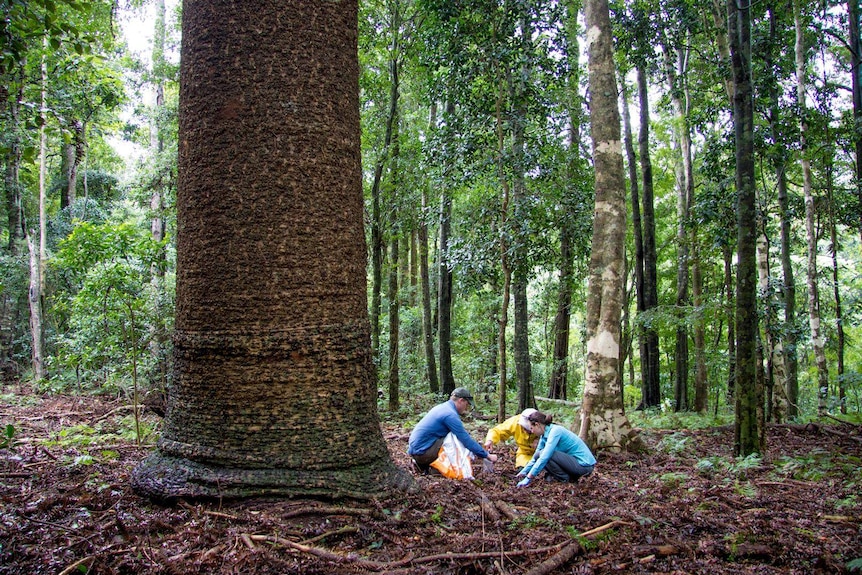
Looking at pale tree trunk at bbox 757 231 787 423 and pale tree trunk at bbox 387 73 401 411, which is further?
pale tree trunk at bbox 387 73 401 411

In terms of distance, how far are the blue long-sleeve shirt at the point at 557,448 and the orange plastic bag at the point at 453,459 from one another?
2.07 feet

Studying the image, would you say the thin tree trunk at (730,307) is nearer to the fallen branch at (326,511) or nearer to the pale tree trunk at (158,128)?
the fallen branch at (326,511)

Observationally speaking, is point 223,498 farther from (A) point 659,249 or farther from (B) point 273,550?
(A) point 659,249

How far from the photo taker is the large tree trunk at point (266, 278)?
3111 millimetres

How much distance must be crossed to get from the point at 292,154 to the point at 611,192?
5.19 m

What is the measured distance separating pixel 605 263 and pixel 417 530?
16.9 ft

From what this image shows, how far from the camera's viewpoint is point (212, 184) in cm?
329

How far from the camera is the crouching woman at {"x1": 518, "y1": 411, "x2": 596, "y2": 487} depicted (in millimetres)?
5777

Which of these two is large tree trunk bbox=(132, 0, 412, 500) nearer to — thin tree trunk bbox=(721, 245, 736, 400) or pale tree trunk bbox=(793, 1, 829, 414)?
thin tree trunk bbox=(721, 245, 736, 400)

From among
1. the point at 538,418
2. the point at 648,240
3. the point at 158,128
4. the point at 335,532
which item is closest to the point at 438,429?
the point at 538,418

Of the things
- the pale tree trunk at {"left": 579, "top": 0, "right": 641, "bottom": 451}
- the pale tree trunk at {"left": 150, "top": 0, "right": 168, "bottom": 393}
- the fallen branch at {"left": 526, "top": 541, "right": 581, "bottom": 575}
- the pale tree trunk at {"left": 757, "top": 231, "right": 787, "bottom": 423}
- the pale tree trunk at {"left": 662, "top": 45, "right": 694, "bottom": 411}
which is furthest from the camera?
the pale tree trunk at {"left": 662, "top": 45, "right": 694, "bottom": 411}

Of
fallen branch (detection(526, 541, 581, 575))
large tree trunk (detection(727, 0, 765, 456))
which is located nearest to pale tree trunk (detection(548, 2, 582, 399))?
large tree trunk (detection(727, 0, 765, 456))

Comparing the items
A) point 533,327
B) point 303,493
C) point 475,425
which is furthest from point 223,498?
point 533,327

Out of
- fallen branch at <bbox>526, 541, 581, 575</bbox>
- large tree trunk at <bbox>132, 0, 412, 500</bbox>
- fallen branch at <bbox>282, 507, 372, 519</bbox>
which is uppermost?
large tree trunk at <bbox>132, 0, 412, 500</bbox>
